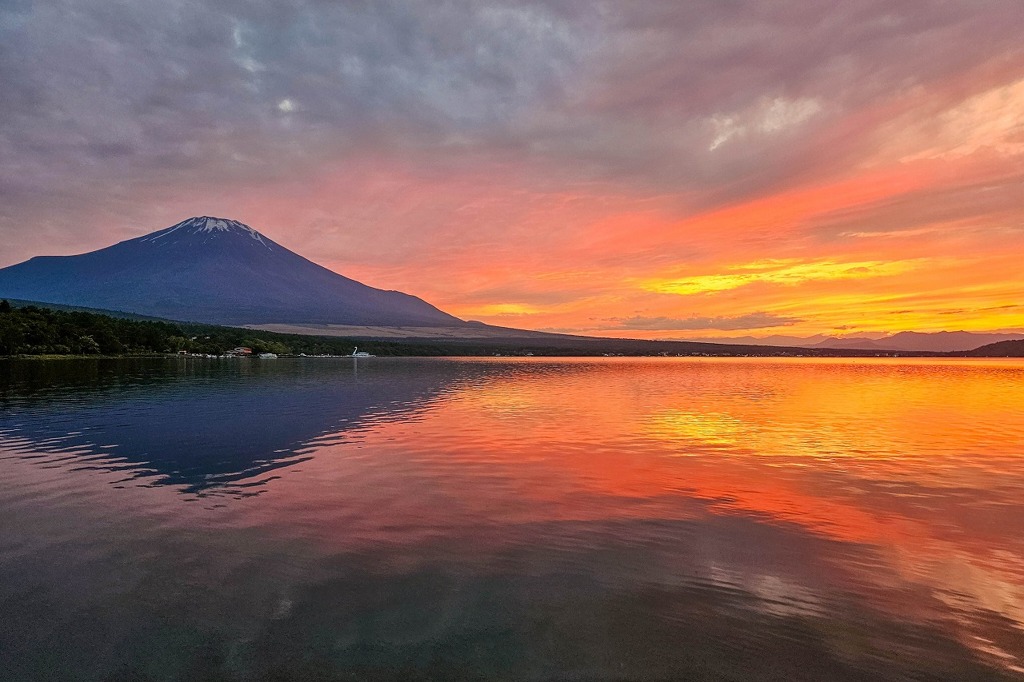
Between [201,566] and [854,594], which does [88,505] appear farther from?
[854,594]

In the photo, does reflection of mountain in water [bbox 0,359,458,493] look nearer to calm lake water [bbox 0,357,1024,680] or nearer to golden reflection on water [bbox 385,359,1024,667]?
calm lake water [bbox 0,357,1024,680]

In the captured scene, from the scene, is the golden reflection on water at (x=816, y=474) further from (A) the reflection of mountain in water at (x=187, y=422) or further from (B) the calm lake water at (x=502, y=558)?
(A) the reflection of mountain in water at (x=187, y=422)

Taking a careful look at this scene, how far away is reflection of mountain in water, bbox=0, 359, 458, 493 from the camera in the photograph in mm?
25391

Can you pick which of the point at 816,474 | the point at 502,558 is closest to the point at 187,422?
the point at 502,558

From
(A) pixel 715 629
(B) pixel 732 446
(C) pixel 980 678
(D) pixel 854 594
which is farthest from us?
(B) pixel 732 446

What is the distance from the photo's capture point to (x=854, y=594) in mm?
12469

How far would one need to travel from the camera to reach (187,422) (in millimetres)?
38188

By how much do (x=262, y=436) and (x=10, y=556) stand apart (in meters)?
19.7

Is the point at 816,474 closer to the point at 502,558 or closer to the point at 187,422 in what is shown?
the point at 502,558

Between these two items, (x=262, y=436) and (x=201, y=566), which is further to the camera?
(x=262, y=436)

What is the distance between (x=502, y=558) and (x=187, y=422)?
32.8 metres

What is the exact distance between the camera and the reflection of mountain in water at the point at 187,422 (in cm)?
2539

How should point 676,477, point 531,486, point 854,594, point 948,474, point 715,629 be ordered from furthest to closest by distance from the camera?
point 948,474 → point 676,477 → point 531,486 → point 854,594 → point 715,629

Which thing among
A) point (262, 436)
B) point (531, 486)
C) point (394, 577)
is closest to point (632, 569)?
point (394, 577)
